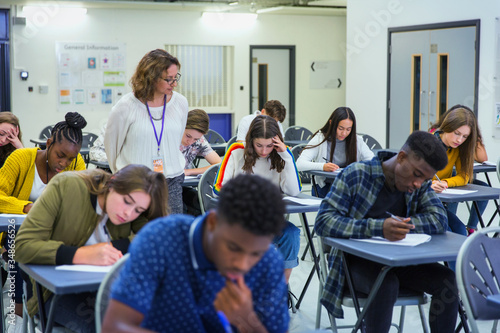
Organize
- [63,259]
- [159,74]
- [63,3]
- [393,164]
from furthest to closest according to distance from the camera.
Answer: [63,3]
[159,74]
[393,164]
[63,259]

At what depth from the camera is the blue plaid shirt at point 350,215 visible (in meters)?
2.70

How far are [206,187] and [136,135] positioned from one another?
0.72m

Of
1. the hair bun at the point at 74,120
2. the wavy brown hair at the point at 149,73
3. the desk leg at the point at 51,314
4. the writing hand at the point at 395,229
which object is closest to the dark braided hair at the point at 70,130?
the hair bun at the point at 74,120

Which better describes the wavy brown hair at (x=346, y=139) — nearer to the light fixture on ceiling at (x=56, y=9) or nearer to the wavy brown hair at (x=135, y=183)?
the wavy brown hair at (x=135, y=183)

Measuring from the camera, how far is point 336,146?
529 centimetres

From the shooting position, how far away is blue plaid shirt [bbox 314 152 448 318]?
270cm

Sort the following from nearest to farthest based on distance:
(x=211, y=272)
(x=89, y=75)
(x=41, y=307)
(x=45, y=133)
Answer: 1. (x=211, y=272)
2. (x=41, y=307)
3. (x=45, y=133)
4. (x=89, y=75)

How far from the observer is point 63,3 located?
968 cm

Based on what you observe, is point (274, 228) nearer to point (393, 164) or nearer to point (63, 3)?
point (393, 164)

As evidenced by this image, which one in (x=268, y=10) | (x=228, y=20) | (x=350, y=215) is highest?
→ (x=268, y=10)

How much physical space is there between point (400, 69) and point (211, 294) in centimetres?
782

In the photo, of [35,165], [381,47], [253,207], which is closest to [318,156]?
[35,165]

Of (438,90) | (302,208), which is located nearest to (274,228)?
(302,208)

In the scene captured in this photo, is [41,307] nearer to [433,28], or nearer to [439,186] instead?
[439,186]
